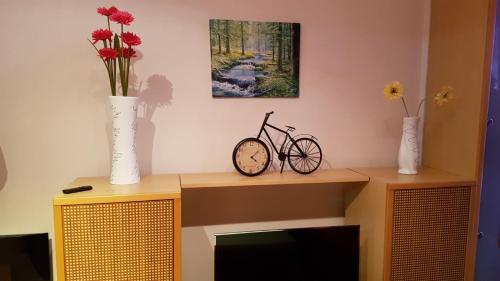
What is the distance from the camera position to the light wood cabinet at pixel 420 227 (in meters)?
1.58

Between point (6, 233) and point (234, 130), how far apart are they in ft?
3.95

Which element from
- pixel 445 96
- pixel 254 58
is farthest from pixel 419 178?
pixel 254 58

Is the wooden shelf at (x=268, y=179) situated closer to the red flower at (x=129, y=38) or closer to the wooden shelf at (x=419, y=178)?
the wooden shelf at (x=419, y=178)

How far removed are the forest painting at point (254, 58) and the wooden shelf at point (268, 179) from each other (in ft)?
1.40

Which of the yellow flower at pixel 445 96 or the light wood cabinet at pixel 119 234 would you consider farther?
the yellow flower at pixel 445 96

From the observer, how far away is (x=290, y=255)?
161cm

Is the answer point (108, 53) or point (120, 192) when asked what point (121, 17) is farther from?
point (120, 192)

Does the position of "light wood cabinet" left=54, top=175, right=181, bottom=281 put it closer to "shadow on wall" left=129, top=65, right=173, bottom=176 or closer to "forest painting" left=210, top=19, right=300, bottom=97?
"shadow on wall" left=129, top=65, right=173, bottom=176

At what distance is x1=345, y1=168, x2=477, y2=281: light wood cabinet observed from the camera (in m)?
1.58

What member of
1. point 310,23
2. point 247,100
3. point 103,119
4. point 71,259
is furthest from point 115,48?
point 310,23

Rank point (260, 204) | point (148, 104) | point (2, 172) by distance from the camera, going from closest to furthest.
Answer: point (2, 172) → point (148, 104) → point (260, 204)

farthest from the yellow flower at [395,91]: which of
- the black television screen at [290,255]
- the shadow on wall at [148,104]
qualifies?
the shadow on wall at [148,104]

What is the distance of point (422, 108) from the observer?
200 centimetres

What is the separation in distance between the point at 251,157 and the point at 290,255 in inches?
19.7
